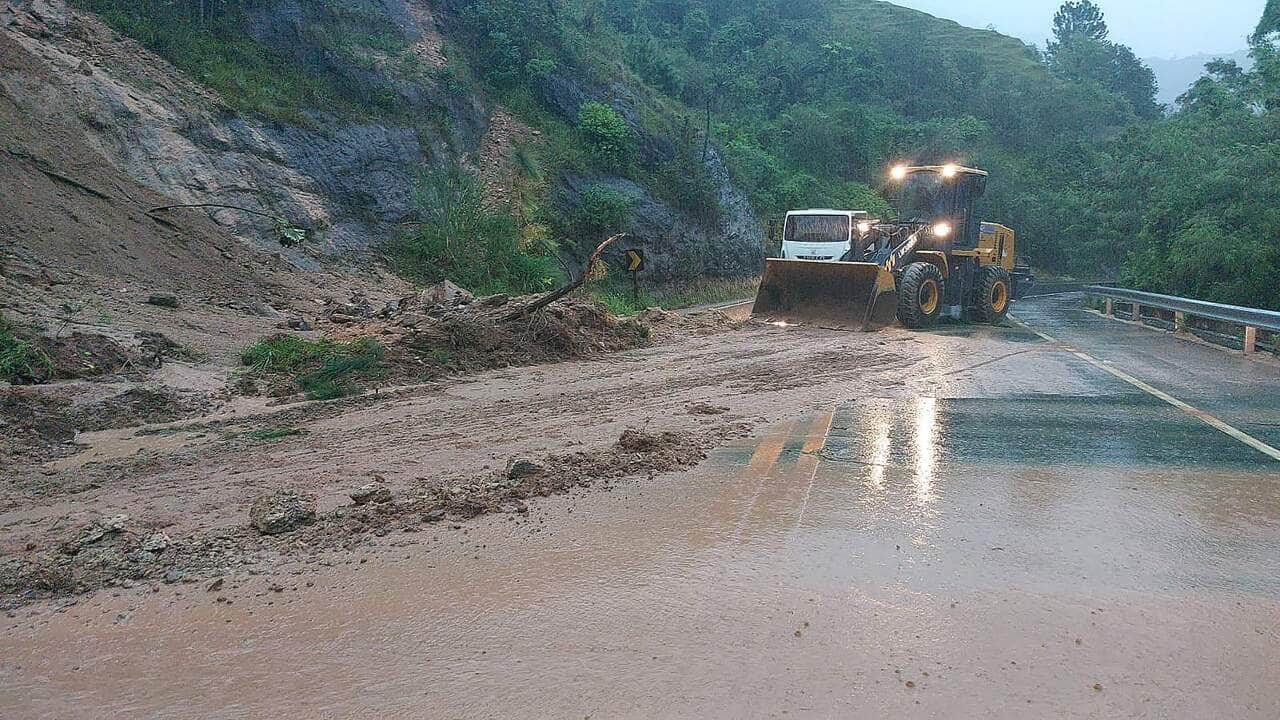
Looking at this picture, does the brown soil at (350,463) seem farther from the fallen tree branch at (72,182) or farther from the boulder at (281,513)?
the fallen tree branch at (72,182)

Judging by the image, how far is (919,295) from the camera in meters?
18.5

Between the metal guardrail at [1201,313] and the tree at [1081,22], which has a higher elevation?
the tree at [1081,22]

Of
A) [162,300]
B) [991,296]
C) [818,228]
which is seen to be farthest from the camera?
[818,228]

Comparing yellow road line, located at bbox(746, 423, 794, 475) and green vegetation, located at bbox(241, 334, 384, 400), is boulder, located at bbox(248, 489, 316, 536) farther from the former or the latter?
green vegetation, located at bbox(241, 334, 384, 400)

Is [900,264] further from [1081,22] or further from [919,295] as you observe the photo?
[1081,22]

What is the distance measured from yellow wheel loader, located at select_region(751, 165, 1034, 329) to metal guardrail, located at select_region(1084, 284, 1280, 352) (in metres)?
2.89

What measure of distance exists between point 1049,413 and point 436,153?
19149 millimetres

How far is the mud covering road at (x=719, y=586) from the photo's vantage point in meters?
3.56

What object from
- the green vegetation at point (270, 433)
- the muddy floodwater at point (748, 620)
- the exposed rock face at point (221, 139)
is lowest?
the muddy floodwater at point (748, 620)

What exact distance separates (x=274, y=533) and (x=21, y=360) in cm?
492

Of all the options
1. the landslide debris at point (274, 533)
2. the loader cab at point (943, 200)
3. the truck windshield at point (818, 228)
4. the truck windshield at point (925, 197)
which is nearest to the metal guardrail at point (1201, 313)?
the loader cab at point (943, 200)

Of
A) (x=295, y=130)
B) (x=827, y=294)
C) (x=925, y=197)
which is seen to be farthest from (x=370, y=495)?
(x=925, y=197)

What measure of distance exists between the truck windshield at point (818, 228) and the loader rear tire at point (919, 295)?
2694 millimetres

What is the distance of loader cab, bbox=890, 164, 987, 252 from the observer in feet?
66.6
